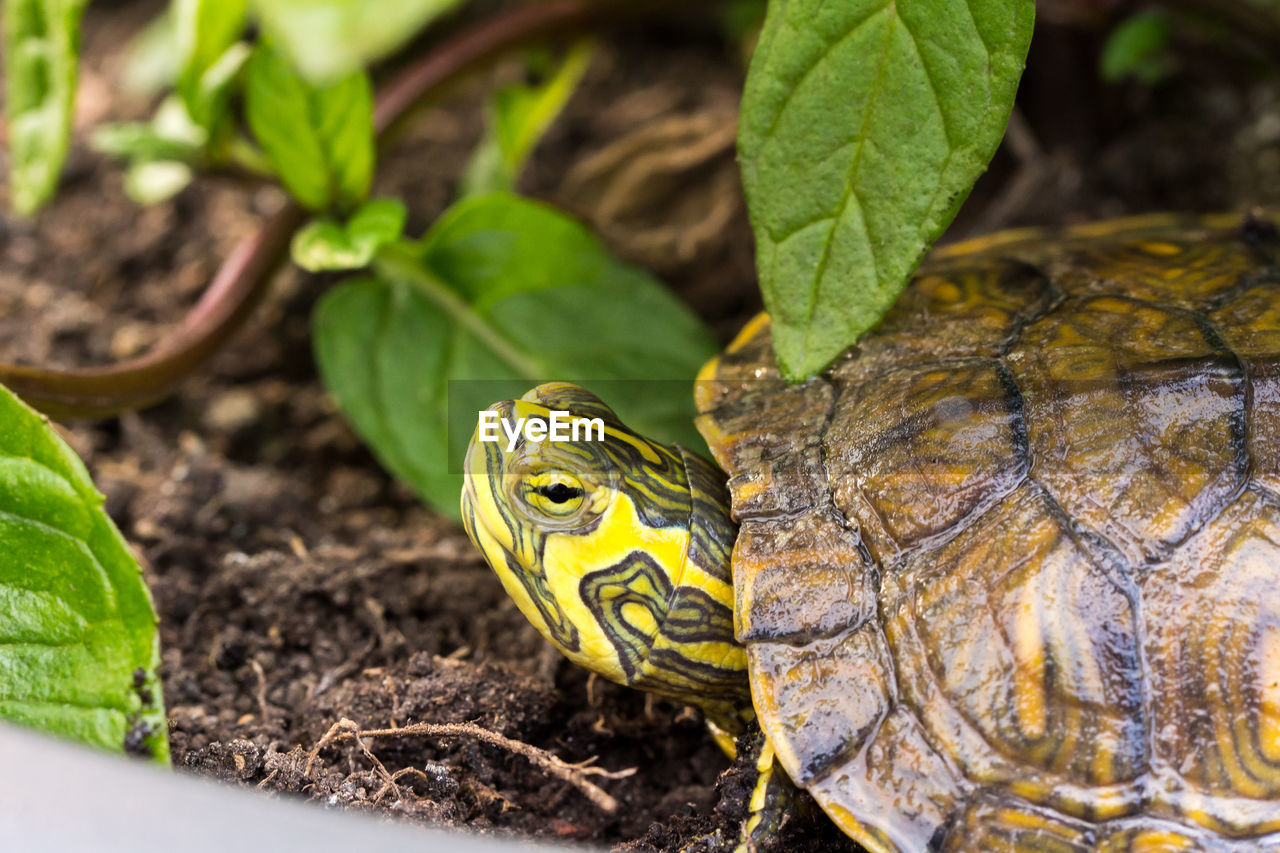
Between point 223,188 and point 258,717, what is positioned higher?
point 223,188

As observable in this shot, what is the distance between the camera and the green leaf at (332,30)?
1.00 metres

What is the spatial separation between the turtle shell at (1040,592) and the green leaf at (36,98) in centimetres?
122

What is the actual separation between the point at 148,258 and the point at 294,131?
0.94 meters

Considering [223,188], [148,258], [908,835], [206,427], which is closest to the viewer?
[908,835]

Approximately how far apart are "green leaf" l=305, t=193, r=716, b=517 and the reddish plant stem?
0.47ft

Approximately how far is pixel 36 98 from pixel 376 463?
85 cm

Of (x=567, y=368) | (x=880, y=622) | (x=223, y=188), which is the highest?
(x=223, y=188)

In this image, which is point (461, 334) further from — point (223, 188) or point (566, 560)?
point (223, 188)

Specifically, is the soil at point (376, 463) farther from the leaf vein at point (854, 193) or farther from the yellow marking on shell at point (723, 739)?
the leaf vein at point (854, 193)

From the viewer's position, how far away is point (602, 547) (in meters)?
1.33

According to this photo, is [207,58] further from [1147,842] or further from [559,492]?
[1147,842]

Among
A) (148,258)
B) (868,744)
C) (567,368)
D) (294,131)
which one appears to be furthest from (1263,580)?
(148,258)

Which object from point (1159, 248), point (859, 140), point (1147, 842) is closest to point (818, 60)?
point (859, 140)

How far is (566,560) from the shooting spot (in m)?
1.33
